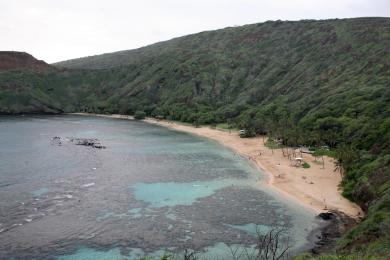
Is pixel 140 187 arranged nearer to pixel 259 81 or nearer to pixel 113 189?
pixel 113 189

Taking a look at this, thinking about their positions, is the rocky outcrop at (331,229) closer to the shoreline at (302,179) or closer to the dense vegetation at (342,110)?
the shoreline at (302,179)

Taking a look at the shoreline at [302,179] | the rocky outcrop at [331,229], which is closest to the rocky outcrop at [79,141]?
the shoreline at [302,179]

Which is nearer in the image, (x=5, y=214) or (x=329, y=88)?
(x=5, y=214)

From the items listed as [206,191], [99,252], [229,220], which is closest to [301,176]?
[206,191]

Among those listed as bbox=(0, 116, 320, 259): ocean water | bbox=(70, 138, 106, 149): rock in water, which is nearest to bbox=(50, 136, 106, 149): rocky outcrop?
bbox=(70, 138, 106, 149): rock in water

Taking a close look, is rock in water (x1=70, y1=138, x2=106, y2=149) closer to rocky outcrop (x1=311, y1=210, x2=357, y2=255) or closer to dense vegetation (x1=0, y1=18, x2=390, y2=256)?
dense vegetation (x1=0, y1=18, x2=390, y2=256)

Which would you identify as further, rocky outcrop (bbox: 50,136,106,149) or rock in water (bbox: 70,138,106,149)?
rocky outcrop (bbox: 50,136,106,149)
